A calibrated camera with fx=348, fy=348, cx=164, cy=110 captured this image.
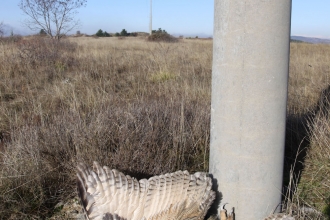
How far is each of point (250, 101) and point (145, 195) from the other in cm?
90

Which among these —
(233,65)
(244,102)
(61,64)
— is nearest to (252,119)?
(244,102)

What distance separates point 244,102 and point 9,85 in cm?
472

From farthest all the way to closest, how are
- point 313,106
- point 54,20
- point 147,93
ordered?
1. point 54,20
2. point 147,93
3. point 313,106

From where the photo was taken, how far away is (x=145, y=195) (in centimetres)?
226

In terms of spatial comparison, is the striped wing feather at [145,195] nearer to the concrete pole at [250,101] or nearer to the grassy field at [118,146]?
the concrete pole at [250,101]

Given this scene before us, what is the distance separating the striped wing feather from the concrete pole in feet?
0.66

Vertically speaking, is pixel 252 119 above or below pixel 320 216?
above

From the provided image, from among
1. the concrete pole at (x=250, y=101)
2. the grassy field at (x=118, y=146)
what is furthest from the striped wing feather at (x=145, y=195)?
the grassy field at (x=118, y=146)

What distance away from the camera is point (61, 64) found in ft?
25.3

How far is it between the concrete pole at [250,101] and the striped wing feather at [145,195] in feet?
0.66

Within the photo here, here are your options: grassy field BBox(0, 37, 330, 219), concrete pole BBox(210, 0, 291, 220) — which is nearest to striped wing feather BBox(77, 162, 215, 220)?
concrete pole BBox(210, 0, 291, 220)

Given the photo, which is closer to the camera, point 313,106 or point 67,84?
point 313,106

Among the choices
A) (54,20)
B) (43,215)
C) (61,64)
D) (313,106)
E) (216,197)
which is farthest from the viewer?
(54,20)

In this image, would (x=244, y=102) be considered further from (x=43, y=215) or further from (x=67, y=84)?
(x=67, y=84)
